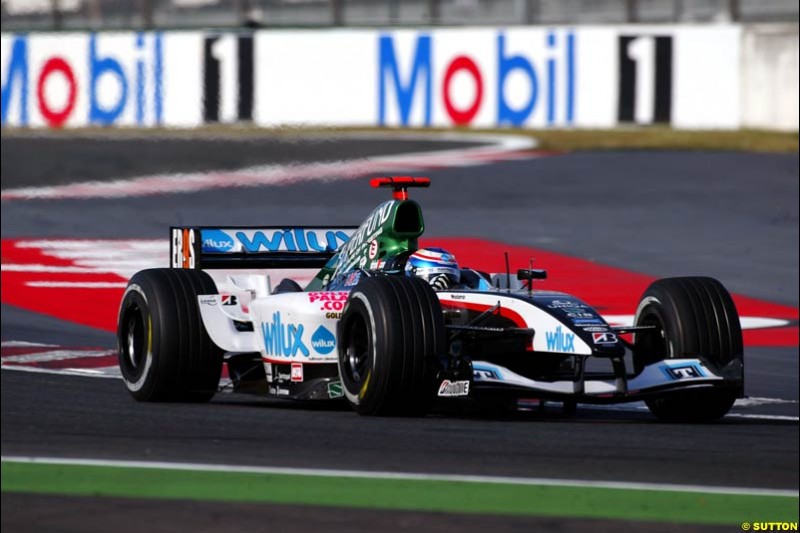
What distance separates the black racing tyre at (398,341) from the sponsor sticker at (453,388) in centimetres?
6

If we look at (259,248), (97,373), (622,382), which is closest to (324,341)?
(259,248)

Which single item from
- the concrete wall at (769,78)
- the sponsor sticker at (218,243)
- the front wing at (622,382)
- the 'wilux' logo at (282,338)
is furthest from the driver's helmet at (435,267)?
the concrete wall at (769,78)

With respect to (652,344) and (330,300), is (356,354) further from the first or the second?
(652,344)

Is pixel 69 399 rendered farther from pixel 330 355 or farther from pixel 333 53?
pixel 333 53

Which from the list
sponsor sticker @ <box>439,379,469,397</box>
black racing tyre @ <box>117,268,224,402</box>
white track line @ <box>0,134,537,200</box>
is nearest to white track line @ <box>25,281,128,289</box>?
white track line @ <box>0,134,537,200</box>

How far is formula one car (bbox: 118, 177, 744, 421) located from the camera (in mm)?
8070

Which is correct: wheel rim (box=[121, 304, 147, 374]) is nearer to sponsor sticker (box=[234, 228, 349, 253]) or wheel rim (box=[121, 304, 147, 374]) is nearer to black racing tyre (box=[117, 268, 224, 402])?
black racing tyre (box=[117, 268, 224, 402])

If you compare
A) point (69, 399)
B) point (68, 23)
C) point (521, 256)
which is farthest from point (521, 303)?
point (68, 23)

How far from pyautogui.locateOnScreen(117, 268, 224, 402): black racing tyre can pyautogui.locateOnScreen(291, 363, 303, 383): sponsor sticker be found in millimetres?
358

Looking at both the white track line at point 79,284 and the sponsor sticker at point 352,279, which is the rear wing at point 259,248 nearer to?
the sponsor sticker at point 352,279

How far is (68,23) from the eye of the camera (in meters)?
24.5

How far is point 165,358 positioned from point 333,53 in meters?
18.6

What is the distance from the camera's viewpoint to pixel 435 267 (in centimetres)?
849

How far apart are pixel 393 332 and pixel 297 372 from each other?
42.2 inches
